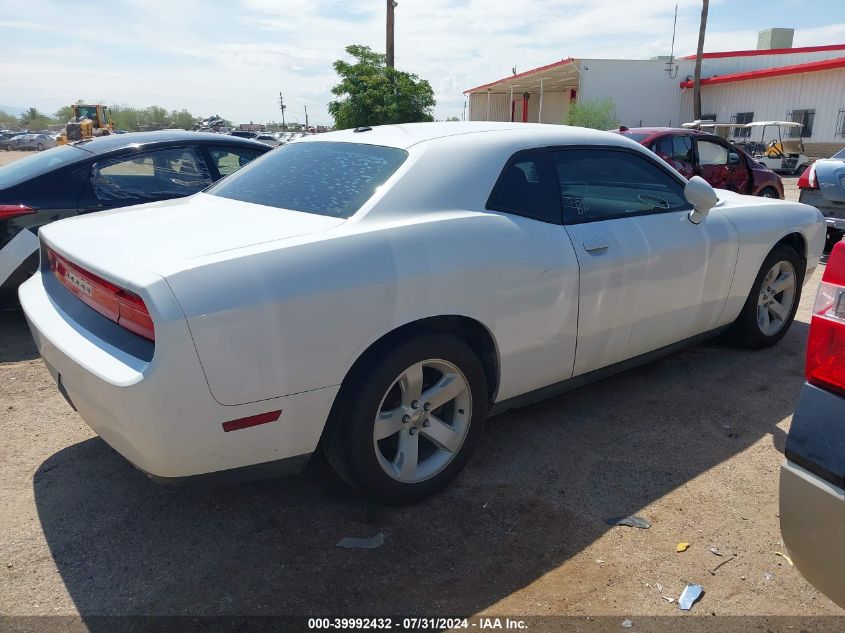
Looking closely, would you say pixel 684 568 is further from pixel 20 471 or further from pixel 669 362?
pixel 20 471

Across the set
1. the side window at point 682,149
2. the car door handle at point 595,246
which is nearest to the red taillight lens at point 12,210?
the car door handle at point 595,246

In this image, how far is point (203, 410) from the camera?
2178mm

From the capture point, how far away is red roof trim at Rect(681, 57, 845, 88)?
26.7m

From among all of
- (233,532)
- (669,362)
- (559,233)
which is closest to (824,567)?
(559,233)

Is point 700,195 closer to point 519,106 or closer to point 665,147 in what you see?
point 665,147

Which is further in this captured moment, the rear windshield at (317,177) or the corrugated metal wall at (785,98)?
the corrugated metal wall at (785,98)

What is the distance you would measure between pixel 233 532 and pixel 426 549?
0.81 m

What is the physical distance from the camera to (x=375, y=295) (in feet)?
8.04

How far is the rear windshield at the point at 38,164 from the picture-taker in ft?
16.0

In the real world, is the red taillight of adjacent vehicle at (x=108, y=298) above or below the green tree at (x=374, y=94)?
A: below

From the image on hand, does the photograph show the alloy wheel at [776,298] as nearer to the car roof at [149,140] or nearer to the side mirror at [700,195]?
the side mirror at [700,195]

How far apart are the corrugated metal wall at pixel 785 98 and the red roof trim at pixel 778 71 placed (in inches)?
15.4

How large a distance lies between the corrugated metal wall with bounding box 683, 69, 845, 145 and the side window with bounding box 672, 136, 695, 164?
20.0 meters

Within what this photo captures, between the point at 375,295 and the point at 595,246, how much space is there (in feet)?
4.32
